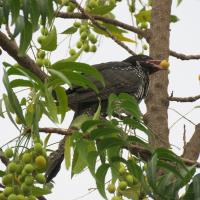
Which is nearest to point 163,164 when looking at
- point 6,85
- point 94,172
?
point 94,172

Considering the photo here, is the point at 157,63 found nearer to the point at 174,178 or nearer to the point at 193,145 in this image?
the point at 193,145

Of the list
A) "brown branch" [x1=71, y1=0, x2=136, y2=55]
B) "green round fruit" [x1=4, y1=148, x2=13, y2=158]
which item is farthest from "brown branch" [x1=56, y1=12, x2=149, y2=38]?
"green round fruit" [x1=4, y1=148, x2=13, y2=158]

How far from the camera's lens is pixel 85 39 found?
4266 millimetres

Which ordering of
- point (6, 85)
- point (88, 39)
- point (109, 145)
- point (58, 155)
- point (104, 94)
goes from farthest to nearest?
point (104, 94) < point (88, 39) < point (58, 155) < point (109, 145) < point (6, 85)

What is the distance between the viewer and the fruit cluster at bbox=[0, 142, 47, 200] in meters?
2.37

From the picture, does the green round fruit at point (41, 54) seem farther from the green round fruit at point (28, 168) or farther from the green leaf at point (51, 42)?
the green round fruit at point (28, 168)

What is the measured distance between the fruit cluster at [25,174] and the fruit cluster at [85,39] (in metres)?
1.77

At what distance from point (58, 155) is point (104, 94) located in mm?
1241

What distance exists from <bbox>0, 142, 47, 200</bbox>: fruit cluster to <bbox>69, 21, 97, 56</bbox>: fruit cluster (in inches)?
69.9

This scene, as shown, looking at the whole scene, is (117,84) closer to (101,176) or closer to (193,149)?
(193,149)

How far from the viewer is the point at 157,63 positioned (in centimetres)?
443

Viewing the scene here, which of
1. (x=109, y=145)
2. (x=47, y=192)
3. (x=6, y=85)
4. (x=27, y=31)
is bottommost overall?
(x=47, y=192)

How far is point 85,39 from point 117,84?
35.7 inches

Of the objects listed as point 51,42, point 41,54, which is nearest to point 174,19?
point 41,54
